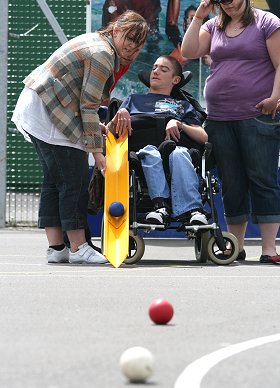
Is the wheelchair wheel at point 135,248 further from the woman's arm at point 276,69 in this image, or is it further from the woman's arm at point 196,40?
the woman's arm at point 196,40

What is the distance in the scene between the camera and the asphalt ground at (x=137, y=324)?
5.03 meters

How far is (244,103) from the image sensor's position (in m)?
9.95

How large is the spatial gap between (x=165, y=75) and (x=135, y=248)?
1.40 metres

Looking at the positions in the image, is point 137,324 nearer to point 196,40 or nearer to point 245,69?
point 245,69

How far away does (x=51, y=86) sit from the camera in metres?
9.60

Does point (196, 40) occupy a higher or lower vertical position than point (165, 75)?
higher

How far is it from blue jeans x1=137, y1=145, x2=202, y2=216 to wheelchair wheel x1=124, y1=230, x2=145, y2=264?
0.31 meters

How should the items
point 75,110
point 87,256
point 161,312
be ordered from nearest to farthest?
point 161,312
point 75,110
point 87,256

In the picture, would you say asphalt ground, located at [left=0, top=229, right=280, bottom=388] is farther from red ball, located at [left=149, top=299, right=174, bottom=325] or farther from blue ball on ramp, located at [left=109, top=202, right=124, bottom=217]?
blue ball on ramp, located at [left=109, top=202, right=124, bottom=217]

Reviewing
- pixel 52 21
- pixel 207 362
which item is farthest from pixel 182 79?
pixel 207 362

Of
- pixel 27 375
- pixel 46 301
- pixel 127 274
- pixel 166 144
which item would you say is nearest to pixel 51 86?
pixel 166 144

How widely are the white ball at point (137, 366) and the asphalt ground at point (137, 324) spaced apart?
4 cm

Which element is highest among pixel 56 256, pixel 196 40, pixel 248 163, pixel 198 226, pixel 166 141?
pixel 196 40

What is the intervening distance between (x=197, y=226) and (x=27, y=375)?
467 centimetres
